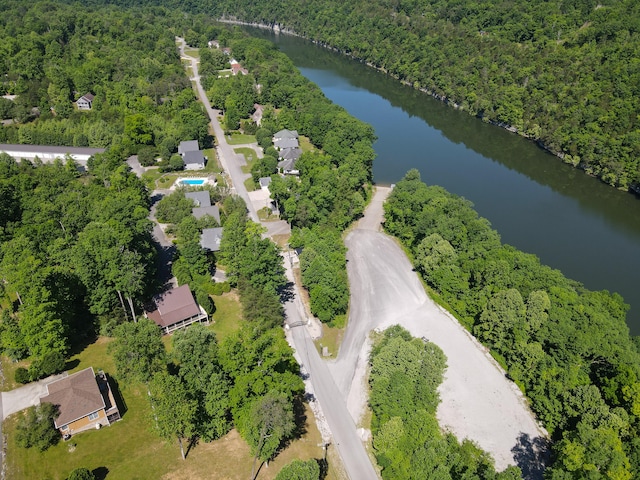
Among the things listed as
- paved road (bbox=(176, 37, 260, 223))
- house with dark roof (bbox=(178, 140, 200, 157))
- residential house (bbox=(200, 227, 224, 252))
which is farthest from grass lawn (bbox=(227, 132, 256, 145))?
residential house (bbox=(200, 227, 224, 252))

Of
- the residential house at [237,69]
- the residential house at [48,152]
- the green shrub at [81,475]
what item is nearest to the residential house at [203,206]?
the residential house at [48,152]

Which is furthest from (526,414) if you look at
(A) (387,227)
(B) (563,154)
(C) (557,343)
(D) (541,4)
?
(D) (541,4)

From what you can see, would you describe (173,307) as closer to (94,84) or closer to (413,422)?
(413,422)

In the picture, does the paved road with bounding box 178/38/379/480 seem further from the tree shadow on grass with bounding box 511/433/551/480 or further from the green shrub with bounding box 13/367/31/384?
the green shrub with bounding box 13/367/31/384

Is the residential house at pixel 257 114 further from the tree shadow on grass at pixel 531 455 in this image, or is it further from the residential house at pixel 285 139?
the tree shadow on grass at pixel 531 455

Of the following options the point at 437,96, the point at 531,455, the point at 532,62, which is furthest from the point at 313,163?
the point at 532,62

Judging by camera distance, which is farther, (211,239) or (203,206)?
(203,206)

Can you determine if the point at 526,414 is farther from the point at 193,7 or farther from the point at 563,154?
the point at 193,7
